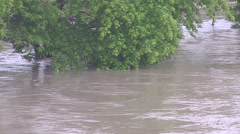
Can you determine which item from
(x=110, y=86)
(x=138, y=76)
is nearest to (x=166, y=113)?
(x=110, y=86)

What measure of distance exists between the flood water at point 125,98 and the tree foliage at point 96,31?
0.66 meters

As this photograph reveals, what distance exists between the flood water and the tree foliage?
66cm

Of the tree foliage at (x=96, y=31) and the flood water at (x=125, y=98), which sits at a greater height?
the tree foliage at (x=96, y=31)

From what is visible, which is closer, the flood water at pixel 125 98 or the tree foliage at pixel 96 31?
the flood water at pixel 125 98

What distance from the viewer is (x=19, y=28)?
2105 centimetres

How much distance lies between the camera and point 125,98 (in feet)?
55.6

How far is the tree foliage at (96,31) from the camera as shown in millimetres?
20969

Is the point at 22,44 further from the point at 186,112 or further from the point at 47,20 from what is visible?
the point at 186,112

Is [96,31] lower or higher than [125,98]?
higher

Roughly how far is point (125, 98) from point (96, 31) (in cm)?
593

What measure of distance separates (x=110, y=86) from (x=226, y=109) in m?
4.83

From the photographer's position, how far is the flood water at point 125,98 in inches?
526

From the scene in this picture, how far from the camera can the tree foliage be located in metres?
21.0

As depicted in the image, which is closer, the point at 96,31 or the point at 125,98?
the point at 125,98
